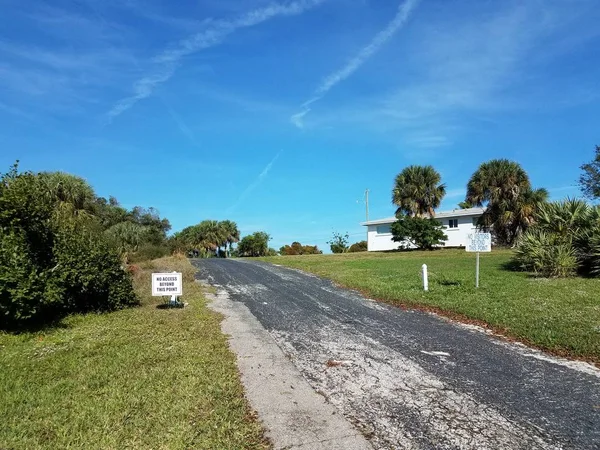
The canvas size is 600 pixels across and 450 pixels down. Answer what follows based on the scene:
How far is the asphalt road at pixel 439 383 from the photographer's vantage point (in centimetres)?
386

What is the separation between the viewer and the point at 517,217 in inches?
1372

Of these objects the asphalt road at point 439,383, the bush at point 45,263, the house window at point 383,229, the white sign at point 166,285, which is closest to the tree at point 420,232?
the house window at point 383,229

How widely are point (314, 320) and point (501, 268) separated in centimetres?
1328

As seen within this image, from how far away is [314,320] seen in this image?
931 centimetres

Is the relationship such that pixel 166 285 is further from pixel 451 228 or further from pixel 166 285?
pixel 451 228

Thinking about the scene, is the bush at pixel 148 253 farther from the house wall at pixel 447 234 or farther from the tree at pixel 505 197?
the tree at pixel 505 197

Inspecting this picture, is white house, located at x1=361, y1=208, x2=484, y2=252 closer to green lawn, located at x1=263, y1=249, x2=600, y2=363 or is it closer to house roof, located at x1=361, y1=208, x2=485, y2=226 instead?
house roof, located at x1=361, y1=208, x2=485, y2=226

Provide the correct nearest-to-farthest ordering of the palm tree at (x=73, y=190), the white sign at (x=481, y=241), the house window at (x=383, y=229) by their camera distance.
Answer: the white sign at (x=481, y=241) < the palm tree at (x=73, y=190) < the house window at (x=383, y=229)

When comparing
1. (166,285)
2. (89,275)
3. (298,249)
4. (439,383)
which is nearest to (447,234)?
(298,249)

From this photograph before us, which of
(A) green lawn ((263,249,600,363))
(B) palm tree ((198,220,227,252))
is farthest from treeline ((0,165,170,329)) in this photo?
(B) palm tree ((198,220,227,252))

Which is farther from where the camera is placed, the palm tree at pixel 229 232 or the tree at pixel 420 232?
the palm tree at pixel 229 232

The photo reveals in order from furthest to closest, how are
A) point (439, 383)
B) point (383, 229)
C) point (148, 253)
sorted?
1. point (383, 229)
2. point (148, 253)
3. point (439, 383)

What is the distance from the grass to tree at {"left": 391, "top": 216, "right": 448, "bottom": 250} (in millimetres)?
33409

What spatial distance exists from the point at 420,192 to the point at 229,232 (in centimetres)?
3183
